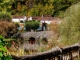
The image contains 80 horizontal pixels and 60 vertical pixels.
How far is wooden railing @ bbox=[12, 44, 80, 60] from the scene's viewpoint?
4.08 meters

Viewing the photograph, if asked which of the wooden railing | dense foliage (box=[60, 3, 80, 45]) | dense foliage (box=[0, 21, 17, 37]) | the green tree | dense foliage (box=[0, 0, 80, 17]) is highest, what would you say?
the wooden railing

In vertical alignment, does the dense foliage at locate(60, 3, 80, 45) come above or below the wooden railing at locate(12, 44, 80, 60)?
below

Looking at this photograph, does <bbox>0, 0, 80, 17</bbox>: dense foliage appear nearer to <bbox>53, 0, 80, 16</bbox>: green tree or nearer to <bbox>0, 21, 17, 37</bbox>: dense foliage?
<bbox>53, 0, 80, 16</bbox>: green tree

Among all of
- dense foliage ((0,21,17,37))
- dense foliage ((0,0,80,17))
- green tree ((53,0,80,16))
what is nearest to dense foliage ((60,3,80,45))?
dense foliage ((0,21,17,37))

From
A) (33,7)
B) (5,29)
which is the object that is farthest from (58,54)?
(33,7)

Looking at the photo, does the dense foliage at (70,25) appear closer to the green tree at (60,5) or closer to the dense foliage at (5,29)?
the dense foliage at (5,29)

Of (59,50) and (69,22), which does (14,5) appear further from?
(59,50)

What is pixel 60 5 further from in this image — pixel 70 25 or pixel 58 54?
pixel 58 54

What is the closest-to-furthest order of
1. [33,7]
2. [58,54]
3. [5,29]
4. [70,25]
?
[58,54]
[70,25]
[5,29]
[33,7]

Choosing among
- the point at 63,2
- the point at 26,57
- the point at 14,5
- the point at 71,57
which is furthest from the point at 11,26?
the point at 14,5

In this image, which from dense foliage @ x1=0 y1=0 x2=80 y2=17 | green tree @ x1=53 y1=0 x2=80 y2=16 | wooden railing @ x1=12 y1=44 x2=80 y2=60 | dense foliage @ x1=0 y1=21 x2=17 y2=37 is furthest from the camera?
dense foliage @ x1=0 y1=0 x2=80 y2=17

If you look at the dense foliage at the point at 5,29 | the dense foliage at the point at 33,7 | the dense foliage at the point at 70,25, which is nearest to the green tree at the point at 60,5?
the dense foliage at the point at 33,7

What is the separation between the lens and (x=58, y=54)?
5000 mm

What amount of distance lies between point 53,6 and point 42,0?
288 inches
